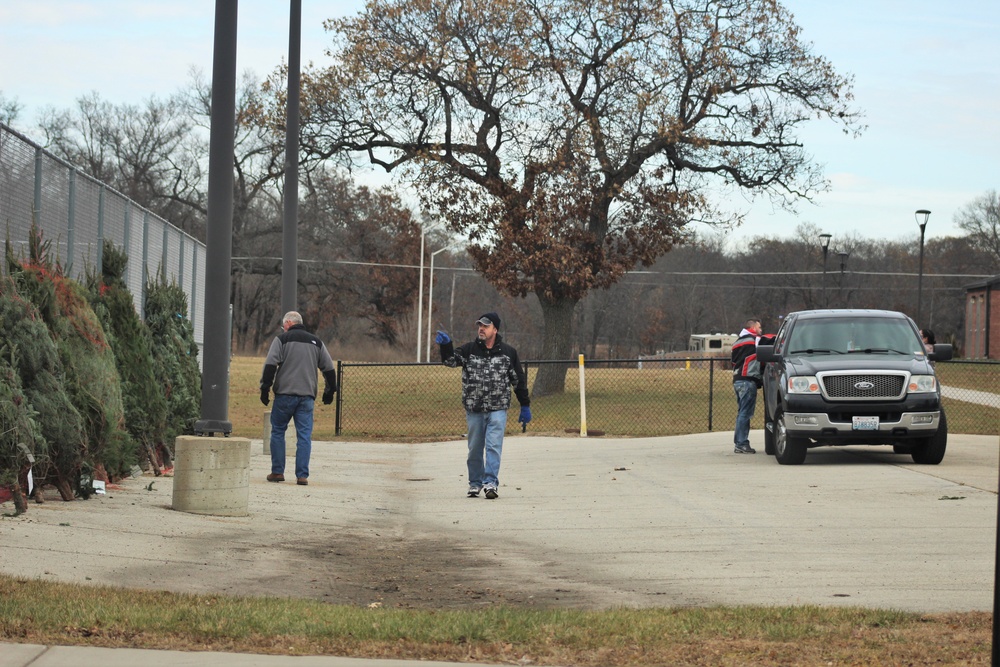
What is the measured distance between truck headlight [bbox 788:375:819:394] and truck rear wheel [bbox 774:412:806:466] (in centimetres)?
45

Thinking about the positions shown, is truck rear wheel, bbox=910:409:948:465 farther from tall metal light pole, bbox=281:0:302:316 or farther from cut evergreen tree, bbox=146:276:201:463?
cut evergreen tree, bbox=146:276:201:463

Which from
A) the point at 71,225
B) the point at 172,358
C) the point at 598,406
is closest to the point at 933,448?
the point at 172,358

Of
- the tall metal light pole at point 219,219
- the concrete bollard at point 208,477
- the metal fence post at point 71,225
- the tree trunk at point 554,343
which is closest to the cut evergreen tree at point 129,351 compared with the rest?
the metal fence post at point 71,225

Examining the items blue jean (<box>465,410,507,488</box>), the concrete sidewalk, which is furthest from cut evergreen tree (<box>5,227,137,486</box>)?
blue jean (<box>465,410,507,488</box>)

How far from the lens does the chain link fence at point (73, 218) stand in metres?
11.5

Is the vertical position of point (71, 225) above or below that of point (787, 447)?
above

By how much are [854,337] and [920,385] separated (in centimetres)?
130

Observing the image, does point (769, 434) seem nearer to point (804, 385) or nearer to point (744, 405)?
point (744, 405)

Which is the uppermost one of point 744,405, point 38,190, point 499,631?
point 38,190

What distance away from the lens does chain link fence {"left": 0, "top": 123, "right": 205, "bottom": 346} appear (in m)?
11.5

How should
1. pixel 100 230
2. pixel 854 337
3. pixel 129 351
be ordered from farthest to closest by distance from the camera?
1. pixel 854 337
2. pixel 100 230
3. pixel 129 351

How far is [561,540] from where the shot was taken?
35.1ft

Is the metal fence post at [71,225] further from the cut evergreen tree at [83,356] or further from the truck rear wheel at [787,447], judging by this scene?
the truck rear wheel at [787,447]

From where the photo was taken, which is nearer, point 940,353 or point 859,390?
point 859,390
